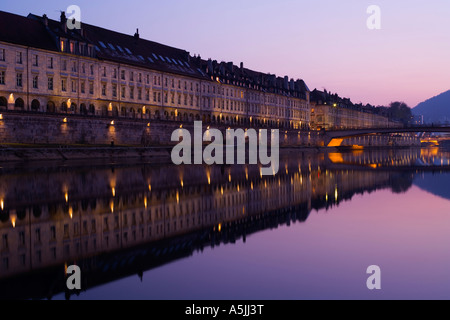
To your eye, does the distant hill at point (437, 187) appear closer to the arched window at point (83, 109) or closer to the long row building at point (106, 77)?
the long row building at point (106, 77)

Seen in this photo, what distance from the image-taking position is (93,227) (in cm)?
1905

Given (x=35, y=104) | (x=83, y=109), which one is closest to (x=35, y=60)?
(x=35, y=104)

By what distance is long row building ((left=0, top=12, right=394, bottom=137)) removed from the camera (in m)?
69.1

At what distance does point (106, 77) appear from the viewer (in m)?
82.2

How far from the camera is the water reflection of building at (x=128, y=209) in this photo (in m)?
15.8

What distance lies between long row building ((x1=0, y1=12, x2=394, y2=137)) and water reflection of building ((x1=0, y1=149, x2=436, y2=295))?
1241 inches

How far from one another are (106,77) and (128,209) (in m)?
62.6

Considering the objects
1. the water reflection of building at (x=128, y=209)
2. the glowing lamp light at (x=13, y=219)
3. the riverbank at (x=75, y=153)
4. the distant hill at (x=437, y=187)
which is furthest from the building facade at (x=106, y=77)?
the distant hill at (x=437, y=187)

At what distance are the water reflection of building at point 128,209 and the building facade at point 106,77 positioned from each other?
102ft

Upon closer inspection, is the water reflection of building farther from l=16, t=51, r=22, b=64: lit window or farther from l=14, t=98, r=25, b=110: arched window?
l=16, t=51, r=22, b=64: lit window

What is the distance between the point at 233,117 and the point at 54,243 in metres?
106

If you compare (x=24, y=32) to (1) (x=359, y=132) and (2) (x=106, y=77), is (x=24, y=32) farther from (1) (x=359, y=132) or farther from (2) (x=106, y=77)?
(1) (x=359, y=132)

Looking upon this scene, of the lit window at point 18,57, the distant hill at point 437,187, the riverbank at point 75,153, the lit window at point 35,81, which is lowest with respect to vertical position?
the distant hill at point 437,187
